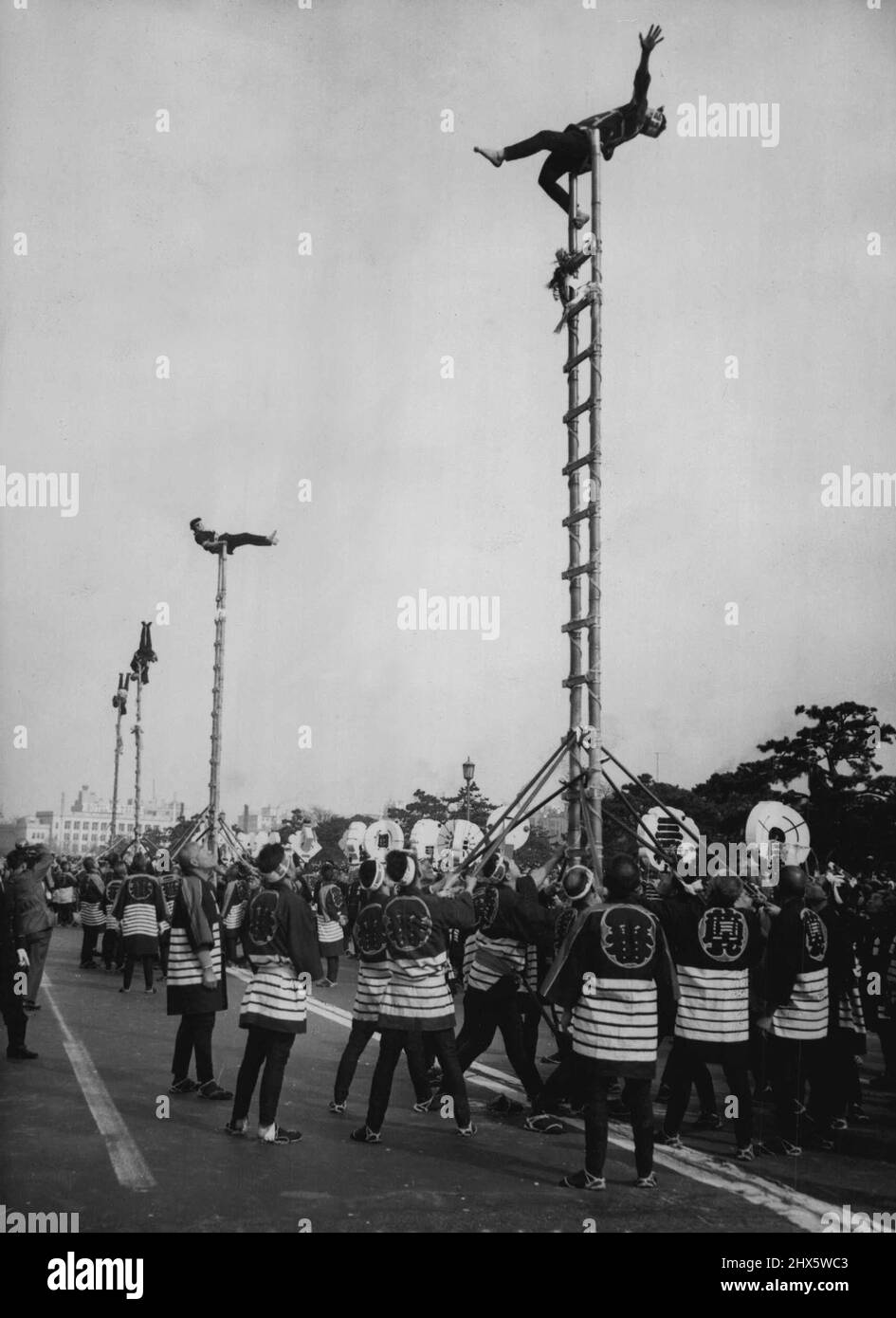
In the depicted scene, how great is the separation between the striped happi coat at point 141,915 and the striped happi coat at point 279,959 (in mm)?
8187

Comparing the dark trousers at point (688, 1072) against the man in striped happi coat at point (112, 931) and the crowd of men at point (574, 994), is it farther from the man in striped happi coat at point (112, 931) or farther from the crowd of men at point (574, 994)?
the man in striped happi coat at point (112, 931)

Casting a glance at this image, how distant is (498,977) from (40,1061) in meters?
4.49

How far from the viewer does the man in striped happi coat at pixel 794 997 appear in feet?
24.6

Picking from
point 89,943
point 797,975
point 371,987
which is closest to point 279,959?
point 371,987

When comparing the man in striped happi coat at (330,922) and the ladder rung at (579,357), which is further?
the man in striped happi coat at (330,922)

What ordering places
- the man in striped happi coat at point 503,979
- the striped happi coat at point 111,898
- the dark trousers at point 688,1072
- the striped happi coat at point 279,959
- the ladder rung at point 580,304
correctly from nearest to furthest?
the striped happi coat at point 279,959
the dark trousers at point 688,1072
the man in striped happi coat at point 503,979
the ladder rung at point 580,304
the striped happi coat at point 111,898

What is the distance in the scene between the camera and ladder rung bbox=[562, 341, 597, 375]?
1012cm

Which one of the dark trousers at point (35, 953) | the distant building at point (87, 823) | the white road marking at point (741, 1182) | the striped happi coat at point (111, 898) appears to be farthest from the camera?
the distant building at point (87, 823)

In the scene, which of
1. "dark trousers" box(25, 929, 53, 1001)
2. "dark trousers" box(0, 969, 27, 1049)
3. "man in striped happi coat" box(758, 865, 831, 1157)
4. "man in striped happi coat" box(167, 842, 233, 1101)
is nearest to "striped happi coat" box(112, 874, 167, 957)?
"dark trousers" box(25, 929, 53, 1001)

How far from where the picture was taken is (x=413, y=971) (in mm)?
7430

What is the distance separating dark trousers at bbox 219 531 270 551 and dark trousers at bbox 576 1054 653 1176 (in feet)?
65.0

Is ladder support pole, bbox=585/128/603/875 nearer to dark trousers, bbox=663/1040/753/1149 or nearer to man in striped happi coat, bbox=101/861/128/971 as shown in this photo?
dark trousers, bbox=663/1040/753/1149

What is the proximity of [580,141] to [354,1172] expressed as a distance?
8.95m

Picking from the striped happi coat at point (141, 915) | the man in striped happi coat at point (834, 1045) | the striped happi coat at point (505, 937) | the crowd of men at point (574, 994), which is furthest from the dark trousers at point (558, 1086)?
the striped happi coat at point (141, 915)
